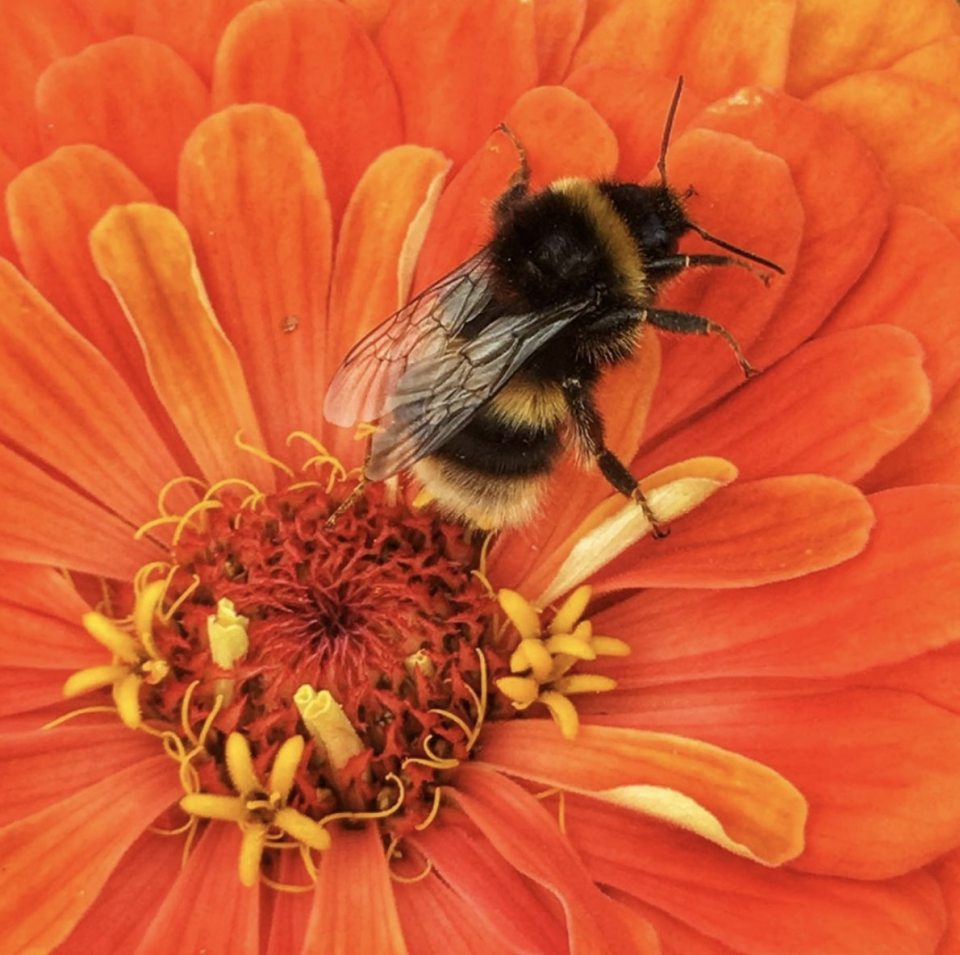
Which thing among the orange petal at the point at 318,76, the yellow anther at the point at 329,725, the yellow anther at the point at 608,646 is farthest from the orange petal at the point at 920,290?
the yellow anther at the point at 329,725

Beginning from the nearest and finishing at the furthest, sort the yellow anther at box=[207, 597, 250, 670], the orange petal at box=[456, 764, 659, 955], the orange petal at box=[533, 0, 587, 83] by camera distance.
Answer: the orange petal at box=[456, 764, 659, 955] → the yellow anther at box=[207, 597, 250, 670] → the orange petal at box=[533, 0, 587, 83]

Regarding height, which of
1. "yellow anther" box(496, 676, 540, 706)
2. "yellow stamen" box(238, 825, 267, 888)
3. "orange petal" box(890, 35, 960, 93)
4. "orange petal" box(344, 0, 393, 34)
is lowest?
"yellow anther" box(496, 676, 540, 706)

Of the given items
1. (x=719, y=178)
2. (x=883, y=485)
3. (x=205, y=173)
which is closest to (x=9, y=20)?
(x=205, y=173)

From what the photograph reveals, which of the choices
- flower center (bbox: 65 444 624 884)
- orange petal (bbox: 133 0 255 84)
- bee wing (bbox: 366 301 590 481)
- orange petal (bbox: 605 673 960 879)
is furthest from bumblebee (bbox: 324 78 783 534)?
orange petal (bbox: 133 0 255 84)

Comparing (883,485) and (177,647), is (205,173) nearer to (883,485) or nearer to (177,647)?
(177,647)

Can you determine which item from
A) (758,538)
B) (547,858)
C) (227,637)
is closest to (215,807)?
(227,637)

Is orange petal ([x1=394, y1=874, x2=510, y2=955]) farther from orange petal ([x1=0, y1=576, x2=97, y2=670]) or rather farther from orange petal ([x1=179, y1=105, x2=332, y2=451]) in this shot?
orange petal ([x1=179, y1=105, x2=332, y2=451])
